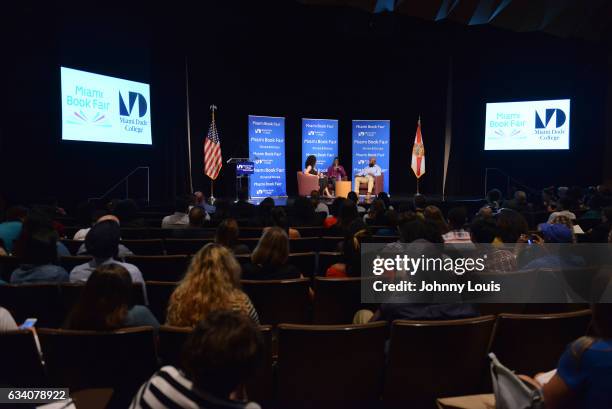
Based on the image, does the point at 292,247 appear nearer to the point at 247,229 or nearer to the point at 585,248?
the point at 247,229

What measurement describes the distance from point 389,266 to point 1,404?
7.44 ft

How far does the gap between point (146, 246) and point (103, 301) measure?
287 centimetres

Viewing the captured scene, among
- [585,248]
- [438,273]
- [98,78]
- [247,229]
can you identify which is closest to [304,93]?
[98,78]

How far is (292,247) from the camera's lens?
5.16 metres

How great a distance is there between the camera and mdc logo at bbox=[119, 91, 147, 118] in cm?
1009

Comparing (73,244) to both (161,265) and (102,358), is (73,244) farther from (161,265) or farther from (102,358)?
(102,358)

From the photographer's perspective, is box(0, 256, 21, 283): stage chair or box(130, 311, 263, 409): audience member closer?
box(130, 311, 263, 409): audience member

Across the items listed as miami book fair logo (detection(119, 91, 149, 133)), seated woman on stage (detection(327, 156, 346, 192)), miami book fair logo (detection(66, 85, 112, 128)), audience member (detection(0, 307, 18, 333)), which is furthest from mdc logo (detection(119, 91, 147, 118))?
audience member (detection(0, 307, 18, 333))

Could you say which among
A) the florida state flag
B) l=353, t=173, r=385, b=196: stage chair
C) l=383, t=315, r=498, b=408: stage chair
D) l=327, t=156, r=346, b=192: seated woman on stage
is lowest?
l=383, t=315, r=498, b=408: stage chair

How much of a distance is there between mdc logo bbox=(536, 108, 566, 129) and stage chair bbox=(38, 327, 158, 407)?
12.6 metres

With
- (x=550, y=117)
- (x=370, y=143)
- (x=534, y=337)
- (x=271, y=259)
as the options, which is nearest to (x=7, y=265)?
(x=271, y=259)

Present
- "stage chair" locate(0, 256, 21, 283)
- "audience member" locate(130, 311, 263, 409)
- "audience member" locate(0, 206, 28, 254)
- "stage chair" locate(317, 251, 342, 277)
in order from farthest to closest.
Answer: "audience member" locate(0, 206, 28, 254) < "stage chair" locate(317, 251, 342, 277) < "stage chair" locate(0, 256, 21, 283) < "audience member" locate(130, 311, 263, 409)

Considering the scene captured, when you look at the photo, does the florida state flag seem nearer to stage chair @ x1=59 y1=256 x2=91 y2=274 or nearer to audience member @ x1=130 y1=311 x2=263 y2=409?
stage chair @ x1=59 y1=256 x2=91 y2=274

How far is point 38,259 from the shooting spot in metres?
3.33
